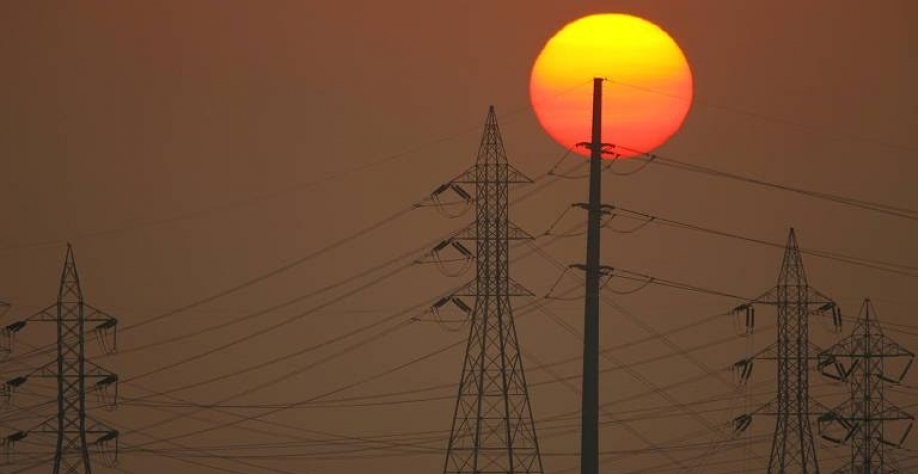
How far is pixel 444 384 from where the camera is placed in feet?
182

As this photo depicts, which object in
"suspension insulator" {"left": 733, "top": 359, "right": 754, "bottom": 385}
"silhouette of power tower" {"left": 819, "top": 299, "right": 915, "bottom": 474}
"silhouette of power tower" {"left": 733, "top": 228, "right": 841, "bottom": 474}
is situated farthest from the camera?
"suspension insulator" {"left": 733, "top": 359, "right": 754, "bottom": 385}

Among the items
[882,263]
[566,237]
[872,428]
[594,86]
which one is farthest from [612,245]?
[594,86]

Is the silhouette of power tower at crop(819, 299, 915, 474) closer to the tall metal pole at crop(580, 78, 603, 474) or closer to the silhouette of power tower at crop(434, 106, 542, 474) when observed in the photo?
the silhouette of power tower at crop(434, 106, 542, 474)

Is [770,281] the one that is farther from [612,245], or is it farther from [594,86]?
[594,86]

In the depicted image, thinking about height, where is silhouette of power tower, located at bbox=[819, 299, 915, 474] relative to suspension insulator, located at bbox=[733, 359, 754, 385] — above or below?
below

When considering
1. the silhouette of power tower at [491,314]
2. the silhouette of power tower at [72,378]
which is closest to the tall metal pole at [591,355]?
the silhouette of power tower at [491,314]

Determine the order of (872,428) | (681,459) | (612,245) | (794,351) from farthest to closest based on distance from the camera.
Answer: (612,245)
(681,459)
(794,351)
(872,428)

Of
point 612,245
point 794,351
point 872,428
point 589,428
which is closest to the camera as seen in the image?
point 589,428

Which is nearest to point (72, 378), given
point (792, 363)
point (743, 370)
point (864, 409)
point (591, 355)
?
point (743, 370)

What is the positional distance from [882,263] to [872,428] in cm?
1446

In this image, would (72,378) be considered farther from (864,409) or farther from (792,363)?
(864,409)

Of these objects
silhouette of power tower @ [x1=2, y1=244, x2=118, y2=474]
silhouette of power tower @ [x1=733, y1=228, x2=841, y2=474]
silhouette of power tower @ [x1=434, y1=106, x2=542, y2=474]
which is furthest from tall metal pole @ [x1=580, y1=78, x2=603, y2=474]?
silhouette of power tower @ [x1=2, y1=244, x2=118, y2=474]

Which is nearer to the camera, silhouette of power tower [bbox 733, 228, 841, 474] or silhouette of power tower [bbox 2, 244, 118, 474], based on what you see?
silhouette of power tower [bbox 733, 228, 841, 474]

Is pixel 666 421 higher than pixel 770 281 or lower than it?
lower
